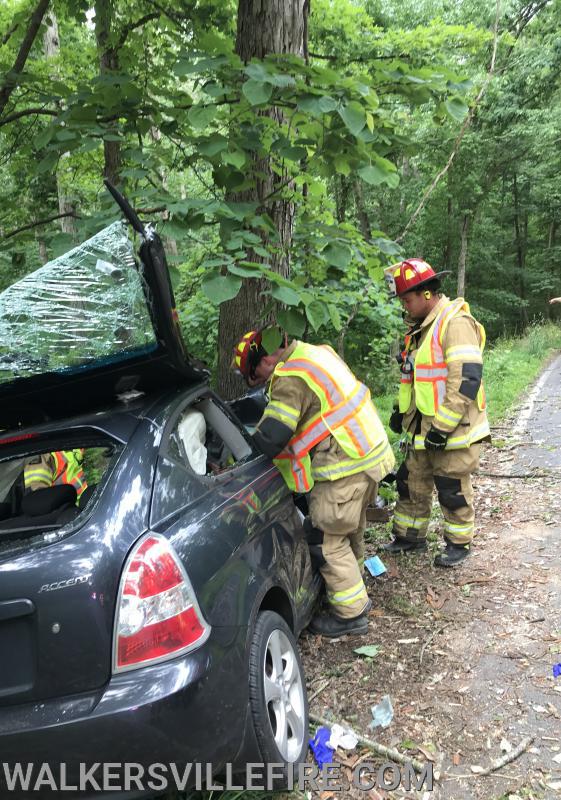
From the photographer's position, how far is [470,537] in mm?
4055

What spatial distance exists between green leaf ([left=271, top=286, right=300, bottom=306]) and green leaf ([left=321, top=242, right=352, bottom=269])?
0.46 meters

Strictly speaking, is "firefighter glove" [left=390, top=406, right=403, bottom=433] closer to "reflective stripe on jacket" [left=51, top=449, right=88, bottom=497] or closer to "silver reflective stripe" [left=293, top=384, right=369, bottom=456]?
"silver reflective stripe" [left=293, top=384, right=369, bottom=456]

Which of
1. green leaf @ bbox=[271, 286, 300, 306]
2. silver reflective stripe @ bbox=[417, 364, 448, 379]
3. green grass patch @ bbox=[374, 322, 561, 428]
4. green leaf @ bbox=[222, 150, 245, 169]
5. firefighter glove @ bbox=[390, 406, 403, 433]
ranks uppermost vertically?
green leaf @ bbox=[222, 150, 245, 169]

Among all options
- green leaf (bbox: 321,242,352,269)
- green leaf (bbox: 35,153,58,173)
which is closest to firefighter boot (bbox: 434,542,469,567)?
green leaf (bbox: 321,242,352,269)

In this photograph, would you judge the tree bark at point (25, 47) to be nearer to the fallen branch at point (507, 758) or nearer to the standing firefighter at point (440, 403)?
the standing firefighter at point (440, 403)

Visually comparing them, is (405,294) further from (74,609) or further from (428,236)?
(428,236)

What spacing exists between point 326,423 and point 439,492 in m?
1.37

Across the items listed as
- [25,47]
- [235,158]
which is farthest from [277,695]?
[25,47]

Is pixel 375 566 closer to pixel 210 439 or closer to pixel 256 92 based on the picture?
pixel 210 439

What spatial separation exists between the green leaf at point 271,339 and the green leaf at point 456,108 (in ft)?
4.82

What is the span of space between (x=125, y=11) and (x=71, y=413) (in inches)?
174

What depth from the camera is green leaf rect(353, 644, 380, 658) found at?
10.2 ft

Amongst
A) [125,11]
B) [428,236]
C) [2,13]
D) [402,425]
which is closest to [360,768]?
[402,425]

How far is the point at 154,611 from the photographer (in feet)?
5.70
